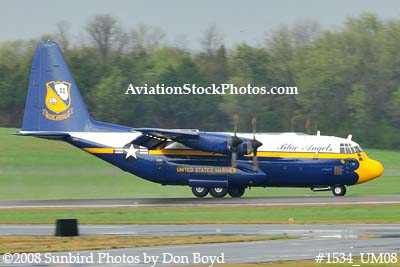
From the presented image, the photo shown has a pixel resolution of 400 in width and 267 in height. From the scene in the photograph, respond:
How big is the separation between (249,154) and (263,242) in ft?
65.3

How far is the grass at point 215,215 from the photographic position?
36.0 m

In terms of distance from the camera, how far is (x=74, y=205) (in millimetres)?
44188

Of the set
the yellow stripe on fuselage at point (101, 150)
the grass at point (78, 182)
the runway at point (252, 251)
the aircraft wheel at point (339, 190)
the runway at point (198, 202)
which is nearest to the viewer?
the runway at point (252, 251)

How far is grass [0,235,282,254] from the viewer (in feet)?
86.6

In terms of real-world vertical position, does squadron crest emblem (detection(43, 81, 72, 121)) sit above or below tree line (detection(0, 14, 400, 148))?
below

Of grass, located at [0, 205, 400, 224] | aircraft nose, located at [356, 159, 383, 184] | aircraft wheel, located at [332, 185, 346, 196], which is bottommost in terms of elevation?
grass, located at [0, 205, 400, 224]

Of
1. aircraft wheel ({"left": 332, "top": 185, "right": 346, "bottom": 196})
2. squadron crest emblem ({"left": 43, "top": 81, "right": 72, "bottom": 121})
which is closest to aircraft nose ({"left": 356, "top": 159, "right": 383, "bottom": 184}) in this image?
aircraft wheel ({"left": 332, "top": 185, "right": 346, "bottom": 196})

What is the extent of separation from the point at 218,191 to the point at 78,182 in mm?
8312

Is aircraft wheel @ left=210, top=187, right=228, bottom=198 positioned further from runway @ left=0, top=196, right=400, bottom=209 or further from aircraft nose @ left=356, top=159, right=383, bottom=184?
aircraft nose @ left=356, top=159, right=383, bottom=184

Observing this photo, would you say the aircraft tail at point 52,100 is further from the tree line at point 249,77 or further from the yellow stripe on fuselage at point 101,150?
the tree line at point 249,77

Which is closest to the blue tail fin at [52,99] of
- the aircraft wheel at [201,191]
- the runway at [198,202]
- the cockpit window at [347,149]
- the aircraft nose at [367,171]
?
the runway at [198,202]

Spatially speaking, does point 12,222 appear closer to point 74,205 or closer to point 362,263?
point 74,205

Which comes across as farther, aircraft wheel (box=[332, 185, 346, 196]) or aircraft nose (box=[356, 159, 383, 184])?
aircraft wheel (box=[332, 185, 346, 196])

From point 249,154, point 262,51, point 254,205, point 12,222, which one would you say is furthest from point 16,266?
point 262,51
